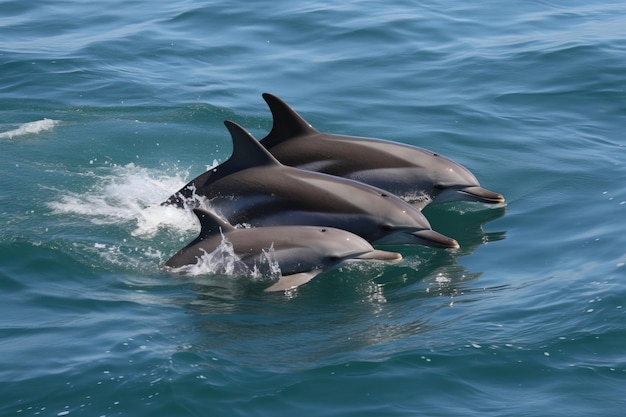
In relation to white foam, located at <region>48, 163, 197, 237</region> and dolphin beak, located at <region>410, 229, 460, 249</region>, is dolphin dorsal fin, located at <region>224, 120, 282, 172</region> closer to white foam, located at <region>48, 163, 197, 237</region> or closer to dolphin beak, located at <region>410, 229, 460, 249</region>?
white foam, located at <region>48, 163, 197, 237</region>

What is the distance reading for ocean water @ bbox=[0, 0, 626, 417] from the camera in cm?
876

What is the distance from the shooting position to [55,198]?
1315cm

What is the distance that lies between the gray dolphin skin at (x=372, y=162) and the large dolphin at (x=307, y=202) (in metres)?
0.73

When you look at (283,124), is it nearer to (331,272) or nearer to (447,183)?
(447,183)

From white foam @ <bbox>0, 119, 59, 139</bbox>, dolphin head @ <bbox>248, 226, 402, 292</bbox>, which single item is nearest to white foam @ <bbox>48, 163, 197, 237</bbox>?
dolphin head @ <bbox>248, 226, 402, 292</bbox>

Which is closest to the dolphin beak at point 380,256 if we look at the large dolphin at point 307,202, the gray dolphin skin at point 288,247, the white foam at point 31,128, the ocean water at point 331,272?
the gray dolphin skin at point 288,247

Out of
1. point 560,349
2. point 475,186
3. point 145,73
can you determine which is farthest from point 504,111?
point 560,349

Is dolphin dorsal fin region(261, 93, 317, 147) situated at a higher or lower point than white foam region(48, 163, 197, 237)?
higher

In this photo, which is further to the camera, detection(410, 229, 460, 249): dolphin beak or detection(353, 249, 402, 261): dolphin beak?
detection(410, 229, 460, 249): dolphin beak

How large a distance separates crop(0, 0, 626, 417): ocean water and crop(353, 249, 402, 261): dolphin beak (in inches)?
7.4

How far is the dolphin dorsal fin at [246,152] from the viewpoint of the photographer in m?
11.6

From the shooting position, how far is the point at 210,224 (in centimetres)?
1100

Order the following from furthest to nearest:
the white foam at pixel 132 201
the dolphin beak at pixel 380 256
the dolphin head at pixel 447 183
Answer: the dolphin head at pixel 447 183
the white foam at pixel 132 201
the dolphin beak at pixel 380 256

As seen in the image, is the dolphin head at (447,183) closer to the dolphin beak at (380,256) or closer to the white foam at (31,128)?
the dolphin beak at (380,256)
